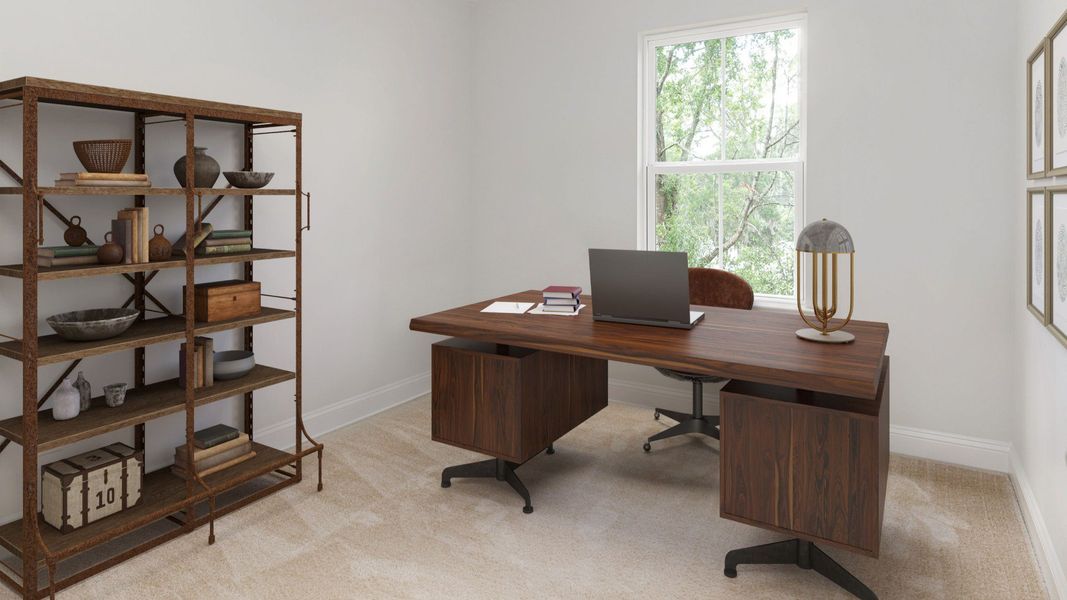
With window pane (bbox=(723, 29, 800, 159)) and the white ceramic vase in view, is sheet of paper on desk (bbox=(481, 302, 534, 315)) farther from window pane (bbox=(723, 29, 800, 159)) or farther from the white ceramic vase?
window pane (bbox=(723, 29, 800, 159))

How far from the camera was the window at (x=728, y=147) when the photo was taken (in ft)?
12.0

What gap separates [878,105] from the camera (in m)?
3.31

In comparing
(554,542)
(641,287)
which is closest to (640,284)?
(641,287)

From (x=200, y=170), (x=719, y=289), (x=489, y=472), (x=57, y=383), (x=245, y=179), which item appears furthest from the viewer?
(x=719, y=289)

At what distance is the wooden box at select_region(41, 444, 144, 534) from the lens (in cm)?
226

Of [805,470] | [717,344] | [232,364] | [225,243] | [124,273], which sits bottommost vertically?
[805,470]

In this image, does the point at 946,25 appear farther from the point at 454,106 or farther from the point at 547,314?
the point at 454,106

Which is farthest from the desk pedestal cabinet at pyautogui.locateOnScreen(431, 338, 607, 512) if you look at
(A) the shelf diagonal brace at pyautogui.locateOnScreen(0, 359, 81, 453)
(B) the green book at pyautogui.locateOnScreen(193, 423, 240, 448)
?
(A) the shelf diagonal brace at pyautogui.locateOnScreen(0, 359, 81, 453)

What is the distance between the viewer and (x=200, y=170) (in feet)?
8.65

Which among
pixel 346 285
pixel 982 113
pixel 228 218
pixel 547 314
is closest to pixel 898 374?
pixel 982 113

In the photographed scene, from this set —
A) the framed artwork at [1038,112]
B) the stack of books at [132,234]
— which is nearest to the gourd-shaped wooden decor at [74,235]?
the stack of books at [132,234]

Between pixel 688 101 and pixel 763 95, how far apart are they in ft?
1.42

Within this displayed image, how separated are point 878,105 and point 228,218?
3198 mm

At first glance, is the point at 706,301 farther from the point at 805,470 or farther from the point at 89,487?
the point at 89,487
